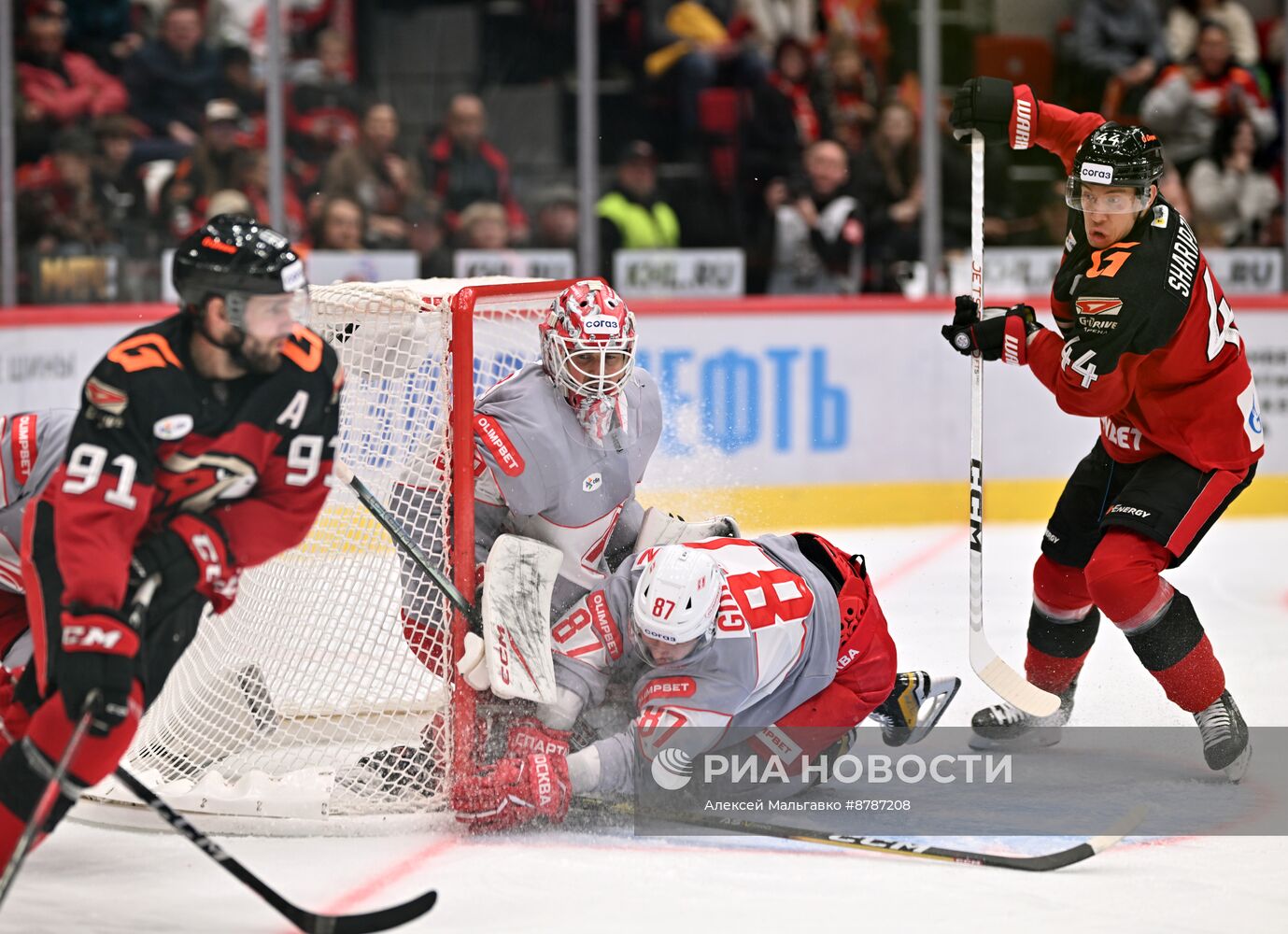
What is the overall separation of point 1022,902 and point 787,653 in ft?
2.24

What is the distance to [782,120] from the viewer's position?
7102mm

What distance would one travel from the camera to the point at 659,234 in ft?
22.4

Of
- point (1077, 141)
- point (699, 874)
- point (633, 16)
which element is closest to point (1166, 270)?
point (1077, 141)

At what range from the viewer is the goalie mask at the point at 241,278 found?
2.68 m

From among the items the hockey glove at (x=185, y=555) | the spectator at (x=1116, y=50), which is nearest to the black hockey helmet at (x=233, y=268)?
the hockey glove at (x=185, y=555)

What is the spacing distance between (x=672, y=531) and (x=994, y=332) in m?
0.82

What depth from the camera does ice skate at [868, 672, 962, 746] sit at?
3.77 m

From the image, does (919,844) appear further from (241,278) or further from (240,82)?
(240,82)

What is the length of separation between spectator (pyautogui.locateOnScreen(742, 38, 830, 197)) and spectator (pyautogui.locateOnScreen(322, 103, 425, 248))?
4.42 feet

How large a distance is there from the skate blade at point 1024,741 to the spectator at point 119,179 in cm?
379

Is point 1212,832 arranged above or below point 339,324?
below

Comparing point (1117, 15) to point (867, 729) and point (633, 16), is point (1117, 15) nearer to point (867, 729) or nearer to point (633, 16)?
point (633, 16)

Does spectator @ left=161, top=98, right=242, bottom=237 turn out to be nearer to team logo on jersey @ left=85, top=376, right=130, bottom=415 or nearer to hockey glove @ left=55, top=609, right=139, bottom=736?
team logo on jersey @ left=85, top=376, right=130, bottom=415

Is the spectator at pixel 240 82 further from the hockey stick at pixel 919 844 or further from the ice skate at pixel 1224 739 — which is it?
the ice skate at pixel 1224 739
